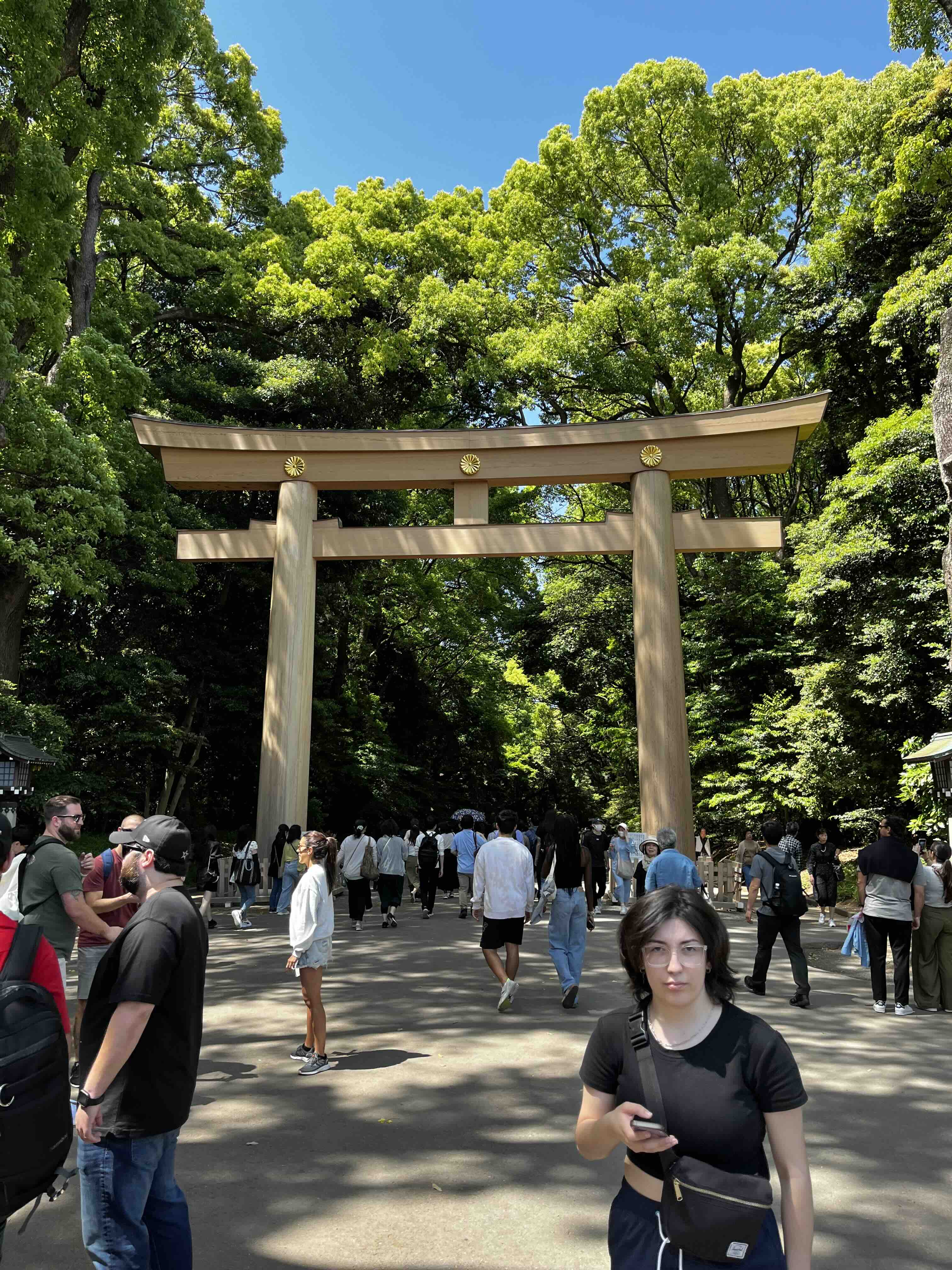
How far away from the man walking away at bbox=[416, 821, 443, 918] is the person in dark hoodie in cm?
781

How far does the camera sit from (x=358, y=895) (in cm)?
1270

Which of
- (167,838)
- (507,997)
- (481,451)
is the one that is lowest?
(507,997)

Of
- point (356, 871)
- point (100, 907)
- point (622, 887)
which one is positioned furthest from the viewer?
point (622, 887)

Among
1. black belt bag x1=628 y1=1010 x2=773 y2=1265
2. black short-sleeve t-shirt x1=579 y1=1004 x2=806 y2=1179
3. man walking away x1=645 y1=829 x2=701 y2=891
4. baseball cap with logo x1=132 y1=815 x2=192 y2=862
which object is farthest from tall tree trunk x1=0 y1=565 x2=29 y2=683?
black belt bag x1=628 y1=1010 x2=773 y2=1265

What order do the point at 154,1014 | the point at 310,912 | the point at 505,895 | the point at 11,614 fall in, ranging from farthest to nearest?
1. the point at 11,614
2. the point at 505,895
3. the point at 310,912
4. the point at 154,1014

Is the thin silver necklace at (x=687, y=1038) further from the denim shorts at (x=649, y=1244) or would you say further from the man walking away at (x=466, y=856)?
the man walking away at (x=466, y=856)

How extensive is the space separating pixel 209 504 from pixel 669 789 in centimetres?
1337

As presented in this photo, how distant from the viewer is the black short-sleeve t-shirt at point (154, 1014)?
2.70 metres

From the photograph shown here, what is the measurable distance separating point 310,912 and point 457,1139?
1.76m

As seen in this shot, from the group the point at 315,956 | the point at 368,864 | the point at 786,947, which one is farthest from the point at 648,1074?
the point at 368,864

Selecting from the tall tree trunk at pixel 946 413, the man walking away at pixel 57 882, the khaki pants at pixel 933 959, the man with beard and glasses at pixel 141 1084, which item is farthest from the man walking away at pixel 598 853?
the man with beard and glasses at pixel 141 1084

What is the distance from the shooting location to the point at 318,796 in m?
23.5

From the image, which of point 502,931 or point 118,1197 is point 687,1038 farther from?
point 502,931

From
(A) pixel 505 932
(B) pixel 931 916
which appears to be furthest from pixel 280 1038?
(B) pixel 931 916
